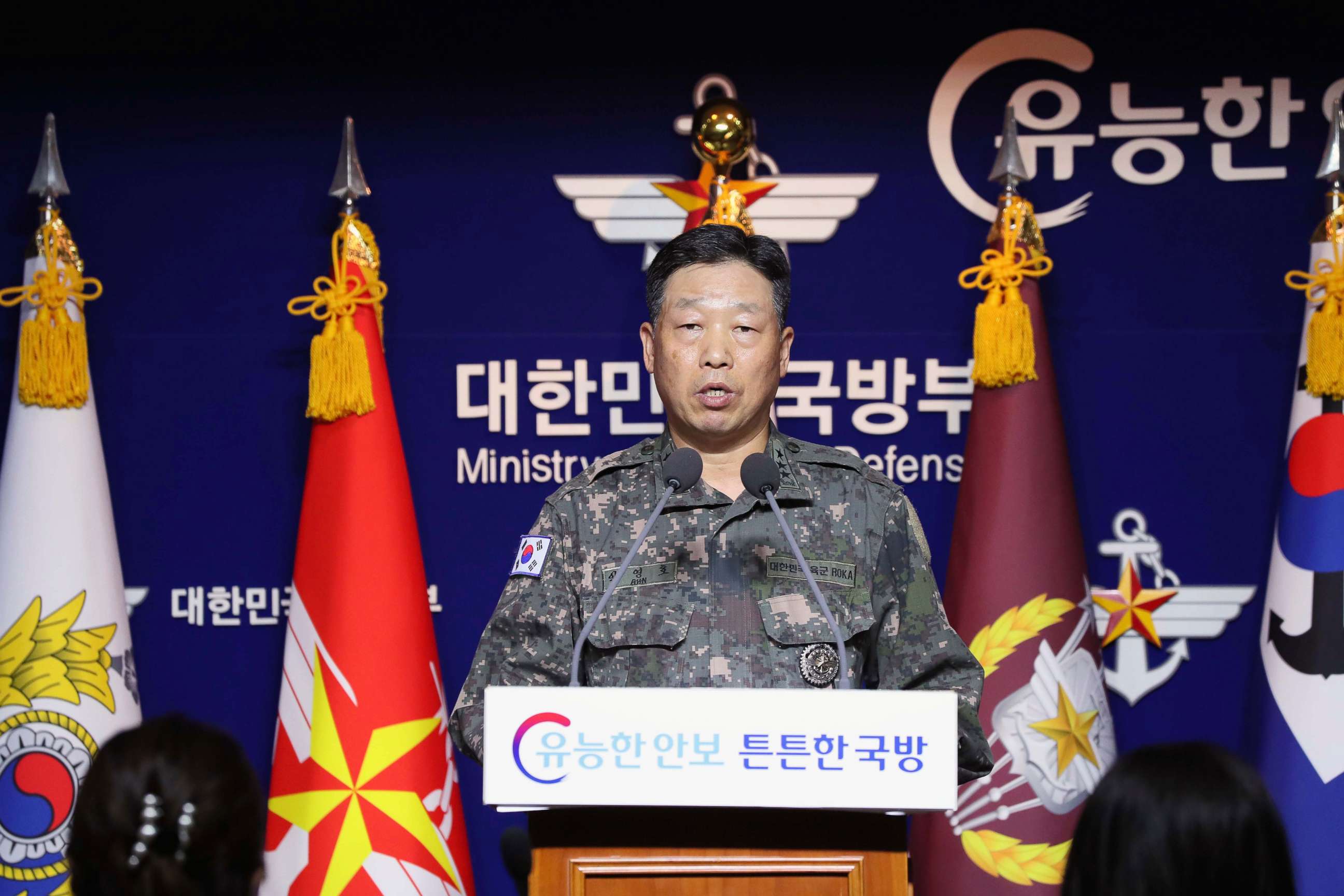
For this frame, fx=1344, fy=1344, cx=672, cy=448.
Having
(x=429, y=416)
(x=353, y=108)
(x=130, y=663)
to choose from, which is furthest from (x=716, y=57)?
(x=130, y=663)

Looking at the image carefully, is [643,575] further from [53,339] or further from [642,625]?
[53,339]

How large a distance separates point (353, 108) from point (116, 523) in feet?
3.73

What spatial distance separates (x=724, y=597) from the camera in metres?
1.98

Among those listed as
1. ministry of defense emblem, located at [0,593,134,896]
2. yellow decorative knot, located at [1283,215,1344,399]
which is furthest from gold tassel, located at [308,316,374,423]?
yellow decorative knot, located at [1283,215,1344,399]

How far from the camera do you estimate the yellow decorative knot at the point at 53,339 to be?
9.39 ft

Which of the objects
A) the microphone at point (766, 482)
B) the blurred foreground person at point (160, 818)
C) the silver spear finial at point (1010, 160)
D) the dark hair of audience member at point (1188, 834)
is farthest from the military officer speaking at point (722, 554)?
the silver spear finial at point (1010, 160)

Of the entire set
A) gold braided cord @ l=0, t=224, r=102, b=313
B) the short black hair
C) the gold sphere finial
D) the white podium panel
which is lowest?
the white podium panel

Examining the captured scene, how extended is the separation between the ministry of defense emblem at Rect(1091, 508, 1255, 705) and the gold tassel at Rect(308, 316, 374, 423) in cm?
173

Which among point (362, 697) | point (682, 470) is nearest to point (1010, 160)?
point (682, 470)

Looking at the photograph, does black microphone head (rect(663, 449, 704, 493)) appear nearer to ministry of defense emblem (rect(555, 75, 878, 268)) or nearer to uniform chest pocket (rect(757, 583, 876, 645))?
uniform chest pocket (rect(757, 583, 876, 645))

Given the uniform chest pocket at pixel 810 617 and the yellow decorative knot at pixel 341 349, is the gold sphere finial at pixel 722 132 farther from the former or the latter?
the uniform chest pocket at pixel 810 617

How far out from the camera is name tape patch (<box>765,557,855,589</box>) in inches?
77.5

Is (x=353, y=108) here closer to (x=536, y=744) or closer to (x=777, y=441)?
(x=777, y=441)

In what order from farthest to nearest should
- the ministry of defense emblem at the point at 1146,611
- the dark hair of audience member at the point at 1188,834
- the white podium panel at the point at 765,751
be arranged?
the ministry of defense emblem at the point at 1146,611 < the white podium panel at the point at 765,751 < the dark hair of audience member at the point at 1188,834
